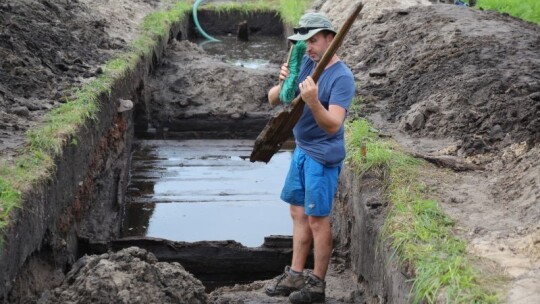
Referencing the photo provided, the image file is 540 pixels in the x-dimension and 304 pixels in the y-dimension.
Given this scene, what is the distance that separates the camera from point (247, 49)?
748 inches

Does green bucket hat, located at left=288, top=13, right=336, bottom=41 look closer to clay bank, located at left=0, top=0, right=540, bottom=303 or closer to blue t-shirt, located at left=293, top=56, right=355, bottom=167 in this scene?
blue t-shirt, located at left=293, top=56, right=355, bottom=167

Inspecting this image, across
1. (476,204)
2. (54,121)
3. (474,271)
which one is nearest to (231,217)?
(54,121)

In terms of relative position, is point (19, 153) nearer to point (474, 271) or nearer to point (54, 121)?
point (54, 121)

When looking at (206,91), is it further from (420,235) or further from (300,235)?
(420,235)

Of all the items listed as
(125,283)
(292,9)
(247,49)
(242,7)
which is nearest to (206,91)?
(247,49)

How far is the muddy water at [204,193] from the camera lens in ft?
27.5

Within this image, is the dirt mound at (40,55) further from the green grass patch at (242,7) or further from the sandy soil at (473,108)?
the green grass patch at (242,7)

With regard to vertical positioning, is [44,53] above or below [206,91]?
above

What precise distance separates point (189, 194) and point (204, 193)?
169 millimetres

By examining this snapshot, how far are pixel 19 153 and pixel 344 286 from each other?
2639mm

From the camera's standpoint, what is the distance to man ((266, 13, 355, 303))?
5207 millimetres

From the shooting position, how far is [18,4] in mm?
10375

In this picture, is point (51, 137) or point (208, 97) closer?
point (51, 137)

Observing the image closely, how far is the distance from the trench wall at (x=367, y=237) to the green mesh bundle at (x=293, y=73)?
1067mm
